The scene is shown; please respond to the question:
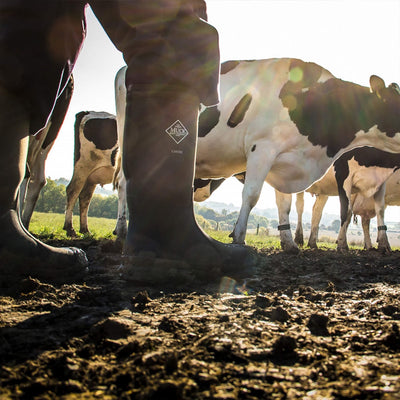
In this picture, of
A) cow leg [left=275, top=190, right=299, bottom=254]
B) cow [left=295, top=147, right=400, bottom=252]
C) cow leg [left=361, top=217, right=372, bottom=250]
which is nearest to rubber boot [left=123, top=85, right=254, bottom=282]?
cow leg [left=275, top=190, right=299, bottom=254]

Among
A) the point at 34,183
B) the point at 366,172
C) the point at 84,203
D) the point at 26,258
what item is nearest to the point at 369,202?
the point at 366,172

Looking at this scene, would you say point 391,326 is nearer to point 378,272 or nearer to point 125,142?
point 125,142

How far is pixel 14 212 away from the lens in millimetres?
1674

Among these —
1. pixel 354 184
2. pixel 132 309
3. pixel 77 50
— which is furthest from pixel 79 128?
pixel 132 309

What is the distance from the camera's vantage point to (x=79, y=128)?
423 inches

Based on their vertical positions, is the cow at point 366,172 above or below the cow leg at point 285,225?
above

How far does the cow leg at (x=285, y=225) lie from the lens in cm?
614

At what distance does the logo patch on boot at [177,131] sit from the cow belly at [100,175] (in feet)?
33.4

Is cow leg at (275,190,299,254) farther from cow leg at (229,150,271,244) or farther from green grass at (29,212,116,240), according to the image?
green grass at (29,212,116,240)

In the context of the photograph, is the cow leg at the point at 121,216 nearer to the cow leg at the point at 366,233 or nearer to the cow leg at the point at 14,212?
the cow leg at the point at 14,212

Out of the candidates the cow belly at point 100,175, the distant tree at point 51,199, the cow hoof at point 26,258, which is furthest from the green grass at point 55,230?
the distant tree at point 51,199

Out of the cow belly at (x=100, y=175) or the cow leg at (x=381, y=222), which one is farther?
the cow belly at (x=100, y=175)

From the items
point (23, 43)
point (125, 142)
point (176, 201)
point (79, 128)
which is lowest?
point (176, 201)

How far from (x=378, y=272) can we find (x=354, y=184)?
748 centimetres
